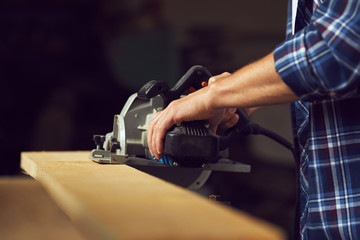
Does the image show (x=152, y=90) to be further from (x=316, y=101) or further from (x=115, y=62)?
(x=115, y=62)

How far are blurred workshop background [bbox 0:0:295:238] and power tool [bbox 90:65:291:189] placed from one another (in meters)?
2.63

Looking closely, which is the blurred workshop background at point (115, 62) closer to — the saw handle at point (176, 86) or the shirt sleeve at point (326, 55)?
the saw handle at point (176, 86)

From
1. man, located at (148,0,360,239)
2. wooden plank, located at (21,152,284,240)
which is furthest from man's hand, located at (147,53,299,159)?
wooden plank, located at (21,152,284,240)

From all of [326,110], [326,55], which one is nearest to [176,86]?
[326,110]

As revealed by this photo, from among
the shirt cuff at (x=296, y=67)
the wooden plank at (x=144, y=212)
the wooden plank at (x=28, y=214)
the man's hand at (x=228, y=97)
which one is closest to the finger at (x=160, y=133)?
the man's hand at (x=228, y=97)

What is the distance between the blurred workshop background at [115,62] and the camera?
439 centimetres

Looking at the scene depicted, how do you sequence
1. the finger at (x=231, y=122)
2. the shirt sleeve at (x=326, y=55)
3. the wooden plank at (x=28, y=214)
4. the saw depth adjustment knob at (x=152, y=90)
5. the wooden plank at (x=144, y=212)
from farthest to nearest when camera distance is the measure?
the wooden plank at (x=28, y=214) → the finger at (x=231, y=122) → the saw depth adjustment knob at (x=152, y=90) → the shirt sleeve at (x=326, y=55) → the wooden plank at (x=144, y=212)

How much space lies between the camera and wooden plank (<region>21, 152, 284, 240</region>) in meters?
0.53

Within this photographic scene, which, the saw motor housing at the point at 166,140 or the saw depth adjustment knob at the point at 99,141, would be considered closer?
the saw motor housing at the point at 166,140

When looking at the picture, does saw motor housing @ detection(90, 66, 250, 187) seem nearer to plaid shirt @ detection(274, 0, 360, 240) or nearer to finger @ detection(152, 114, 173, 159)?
finger @ detection(152, 114, 173, 159)

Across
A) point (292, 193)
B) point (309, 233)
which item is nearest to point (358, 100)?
point (309, 233)

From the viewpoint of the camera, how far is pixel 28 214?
1938 mm

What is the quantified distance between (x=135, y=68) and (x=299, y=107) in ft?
11.9

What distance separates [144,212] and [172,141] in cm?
60
